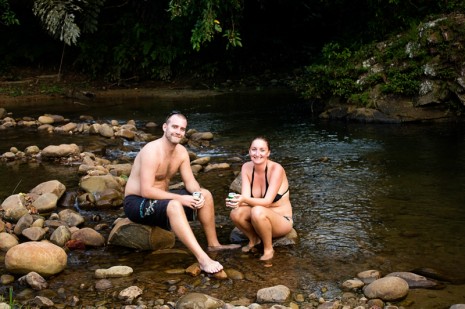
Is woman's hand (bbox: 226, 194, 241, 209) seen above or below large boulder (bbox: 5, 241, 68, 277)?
above

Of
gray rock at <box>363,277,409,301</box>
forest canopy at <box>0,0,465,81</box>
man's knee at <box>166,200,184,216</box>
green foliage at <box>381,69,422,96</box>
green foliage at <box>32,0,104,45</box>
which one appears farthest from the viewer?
forest canopy at <box>0,0,465,81</box>

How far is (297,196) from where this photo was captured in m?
6.85

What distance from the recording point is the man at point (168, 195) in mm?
4906

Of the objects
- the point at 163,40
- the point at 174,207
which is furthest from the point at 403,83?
the point at 163,40

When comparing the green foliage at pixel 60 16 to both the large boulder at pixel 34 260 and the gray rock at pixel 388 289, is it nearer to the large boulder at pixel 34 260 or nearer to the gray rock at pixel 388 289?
the large boulder at pixel 34 260

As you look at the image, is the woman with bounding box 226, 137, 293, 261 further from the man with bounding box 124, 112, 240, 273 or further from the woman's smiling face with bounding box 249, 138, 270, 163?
the man with bounding box 124, 112, 240, 273

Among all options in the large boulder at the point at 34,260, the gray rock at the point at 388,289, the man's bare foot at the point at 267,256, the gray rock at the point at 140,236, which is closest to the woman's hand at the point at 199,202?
the gray rock at the point at 140,236

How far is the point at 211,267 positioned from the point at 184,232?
391 mm

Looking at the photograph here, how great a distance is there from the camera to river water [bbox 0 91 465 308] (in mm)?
4645

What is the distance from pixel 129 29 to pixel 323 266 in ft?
50.9

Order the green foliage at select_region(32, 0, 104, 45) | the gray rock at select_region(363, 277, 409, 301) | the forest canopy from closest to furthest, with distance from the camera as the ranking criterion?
1. the gray rock at select_region(363, 277, 409, 301)
2. the green foliage at select_region(32, 0, 104, 45)
3. the forest canopy

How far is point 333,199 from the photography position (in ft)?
21.8

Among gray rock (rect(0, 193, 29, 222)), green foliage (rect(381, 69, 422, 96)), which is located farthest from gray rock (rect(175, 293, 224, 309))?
green foliage (rect(381, 69, 422, 96))

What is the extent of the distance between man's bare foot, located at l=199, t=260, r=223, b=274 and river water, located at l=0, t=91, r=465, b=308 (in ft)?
0.37
